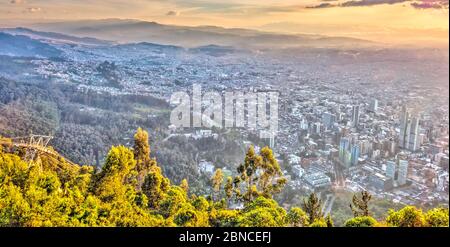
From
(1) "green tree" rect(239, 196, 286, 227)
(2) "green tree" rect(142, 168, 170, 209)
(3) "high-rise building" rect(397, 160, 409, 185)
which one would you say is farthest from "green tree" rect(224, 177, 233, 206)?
(3) "high-rise building" rect(397, 160, 409, 185)

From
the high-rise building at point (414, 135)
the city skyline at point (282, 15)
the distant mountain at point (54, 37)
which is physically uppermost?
the city skyline at point (282, 15)

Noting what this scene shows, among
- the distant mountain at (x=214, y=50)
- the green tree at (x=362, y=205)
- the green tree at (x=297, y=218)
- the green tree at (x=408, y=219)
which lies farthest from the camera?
the distant mountain at (x=214, y=50)

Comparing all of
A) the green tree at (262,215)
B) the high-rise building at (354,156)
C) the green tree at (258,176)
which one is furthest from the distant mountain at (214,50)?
the high-rise building at (354,156)

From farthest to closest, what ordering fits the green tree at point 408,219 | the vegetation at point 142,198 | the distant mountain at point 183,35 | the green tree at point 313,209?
the distant mountain at point 183,35, the green tree at point 313,209, the green tree at point 408,219, the vegetation at point 142,198

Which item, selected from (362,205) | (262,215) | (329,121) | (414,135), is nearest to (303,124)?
(329,121)

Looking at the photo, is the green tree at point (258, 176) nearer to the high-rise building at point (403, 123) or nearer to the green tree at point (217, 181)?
the green tree at point (217, 181)

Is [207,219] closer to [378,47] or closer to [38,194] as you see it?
[38,194]

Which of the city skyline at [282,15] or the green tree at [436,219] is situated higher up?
the city skyline at [282,15]
